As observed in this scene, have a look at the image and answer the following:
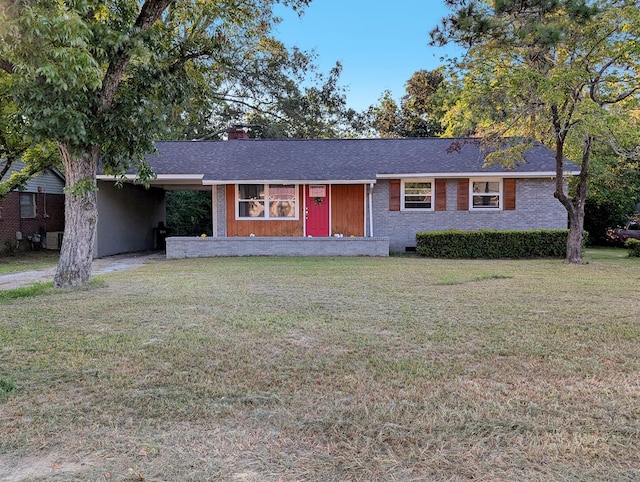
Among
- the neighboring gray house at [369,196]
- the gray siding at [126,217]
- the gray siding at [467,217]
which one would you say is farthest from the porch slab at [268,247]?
the gray siding at [126,217]

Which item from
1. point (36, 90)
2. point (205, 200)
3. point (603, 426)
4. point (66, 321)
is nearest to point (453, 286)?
point (603, 426)

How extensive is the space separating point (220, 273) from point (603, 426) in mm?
8511

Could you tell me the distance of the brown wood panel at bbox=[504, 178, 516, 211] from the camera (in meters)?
15.5

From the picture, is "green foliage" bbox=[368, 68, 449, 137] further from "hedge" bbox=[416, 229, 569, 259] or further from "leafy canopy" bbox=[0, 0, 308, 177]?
"leafy canopy" bbox=[0, 0, 308, 177]

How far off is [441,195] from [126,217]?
11.7m

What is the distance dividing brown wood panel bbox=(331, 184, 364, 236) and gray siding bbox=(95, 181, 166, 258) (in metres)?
7.87

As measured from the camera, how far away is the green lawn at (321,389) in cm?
252

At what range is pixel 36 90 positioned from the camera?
6672mm

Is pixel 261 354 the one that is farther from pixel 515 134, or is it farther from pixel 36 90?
pixel 515 134

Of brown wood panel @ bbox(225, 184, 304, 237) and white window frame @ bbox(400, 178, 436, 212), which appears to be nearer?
white window frame @ bbox(400, 178, 436, 212)

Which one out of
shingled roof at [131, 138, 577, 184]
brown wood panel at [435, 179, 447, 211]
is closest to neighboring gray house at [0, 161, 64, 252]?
shingled roof at [131, 138, 577, 184]

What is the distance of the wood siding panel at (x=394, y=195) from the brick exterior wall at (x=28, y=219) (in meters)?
13.6

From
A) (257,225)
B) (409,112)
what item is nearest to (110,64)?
(257,225)

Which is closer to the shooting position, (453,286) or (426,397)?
(426,397)
